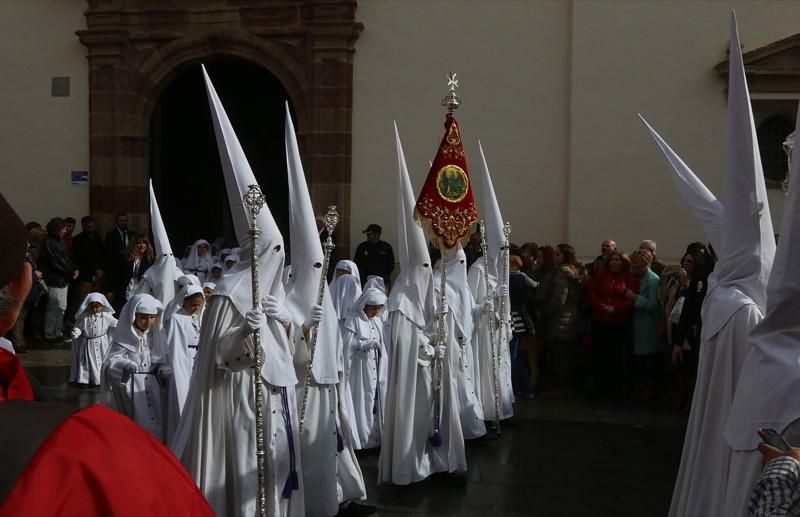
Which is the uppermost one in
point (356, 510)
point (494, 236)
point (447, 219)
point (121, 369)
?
point (447, 219)

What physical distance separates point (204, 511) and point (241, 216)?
365cm

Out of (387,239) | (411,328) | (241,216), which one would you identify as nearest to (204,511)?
(241,216)

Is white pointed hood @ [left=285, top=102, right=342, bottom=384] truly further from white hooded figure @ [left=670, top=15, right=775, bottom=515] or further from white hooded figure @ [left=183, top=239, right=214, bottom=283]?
white hooded figure @ [left=183, top=239, right=214, bottom=283]

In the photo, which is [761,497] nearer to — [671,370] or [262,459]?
[262,459]

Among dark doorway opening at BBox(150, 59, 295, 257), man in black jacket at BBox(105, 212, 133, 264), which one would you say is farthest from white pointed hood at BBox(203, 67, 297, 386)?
dark doorway opening at BBox(150, 59, 295, 257)

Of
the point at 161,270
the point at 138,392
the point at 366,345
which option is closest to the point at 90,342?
the point at 161,270

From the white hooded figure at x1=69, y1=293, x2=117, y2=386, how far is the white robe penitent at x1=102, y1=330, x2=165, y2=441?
12.3ft

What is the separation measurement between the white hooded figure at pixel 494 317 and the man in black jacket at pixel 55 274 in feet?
22.6

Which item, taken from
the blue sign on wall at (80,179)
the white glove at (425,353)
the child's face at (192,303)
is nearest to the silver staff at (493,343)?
the white glove at (425,353)

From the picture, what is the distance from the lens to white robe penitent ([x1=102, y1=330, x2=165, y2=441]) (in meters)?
6.73

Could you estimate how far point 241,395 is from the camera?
16.1ft

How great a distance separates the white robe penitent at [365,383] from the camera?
8.08 meters

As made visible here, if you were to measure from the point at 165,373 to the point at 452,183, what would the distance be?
2.86 metres

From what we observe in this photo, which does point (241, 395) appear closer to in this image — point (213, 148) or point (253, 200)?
point (253, 200)
